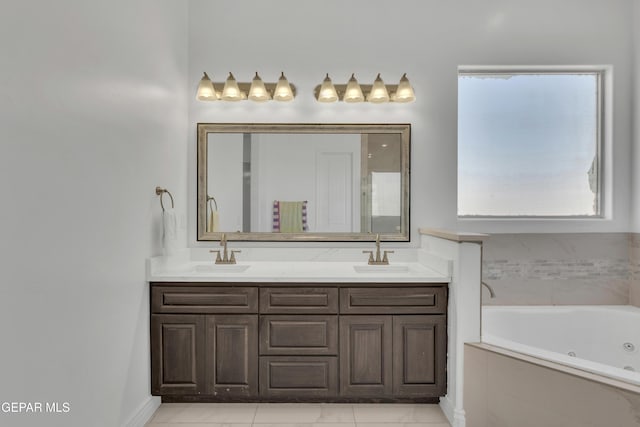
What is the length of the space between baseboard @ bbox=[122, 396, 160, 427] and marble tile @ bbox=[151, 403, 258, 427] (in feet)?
0.12

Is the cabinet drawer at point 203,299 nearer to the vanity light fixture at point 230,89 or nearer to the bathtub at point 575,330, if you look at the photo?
the vanity light fixture at point 230,89

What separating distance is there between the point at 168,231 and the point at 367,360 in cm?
147

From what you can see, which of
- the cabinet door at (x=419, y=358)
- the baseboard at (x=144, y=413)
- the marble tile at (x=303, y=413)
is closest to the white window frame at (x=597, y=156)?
the cabinet door at (x=419, y=358)

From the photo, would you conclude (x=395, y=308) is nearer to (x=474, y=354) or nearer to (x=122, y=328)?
(x=474, y=354)

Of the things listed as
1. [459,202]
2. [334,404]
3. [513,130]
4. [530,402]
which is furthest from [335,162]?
[530,402]

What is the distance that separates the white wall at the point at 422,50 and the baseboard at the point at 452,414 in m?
1.11

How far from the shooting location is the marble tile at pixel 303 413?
6.95 ft

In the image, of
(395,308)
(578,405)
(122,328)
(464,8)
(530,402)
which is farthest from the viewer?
(464,8)

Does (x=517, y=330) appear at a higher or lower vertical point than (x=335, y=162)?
lower

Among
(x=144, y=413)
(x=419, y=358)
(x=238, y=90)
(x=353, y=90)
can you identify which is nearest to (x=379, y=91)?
(x=353, y=90)

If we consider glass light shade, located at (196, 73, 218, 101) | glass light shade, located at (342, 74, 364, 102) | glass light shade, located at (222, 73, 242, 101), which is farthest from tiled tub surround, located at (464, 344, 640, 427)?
glass light shade, located at (196, 73, 218, 101)

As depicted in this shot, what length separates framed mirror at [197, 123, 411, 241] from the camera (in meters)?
2.79

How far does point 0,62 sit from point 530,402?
2.48 m

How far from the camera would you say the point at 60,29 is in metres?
1.40
